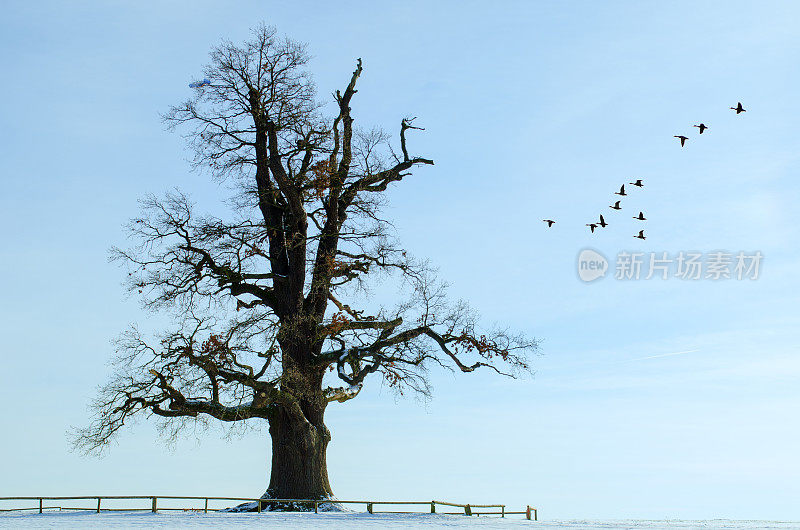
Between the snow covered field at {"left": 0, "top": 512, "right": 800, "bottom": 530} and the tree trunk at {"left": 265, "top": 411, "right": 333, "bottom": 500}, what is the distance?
2.12 meters

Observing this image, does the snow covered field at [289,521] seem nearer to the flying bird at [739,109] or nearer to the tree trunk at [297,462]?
the tree trunk at [297,462]

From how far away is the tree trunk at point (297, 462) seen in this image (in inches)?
1127

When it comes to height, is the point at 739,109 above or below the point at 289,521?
above

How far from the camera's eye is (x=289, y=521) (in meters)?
24.3

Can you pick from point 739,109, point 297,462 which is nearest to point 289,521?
point 297,462

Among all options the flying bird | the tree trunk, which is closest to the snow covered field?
the tree trunk

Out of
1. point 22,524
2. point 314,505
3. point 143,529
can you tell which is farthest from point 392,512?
point 22,524

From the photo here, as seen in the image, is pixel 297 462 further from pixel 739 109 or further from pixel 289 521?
pixel 739 109

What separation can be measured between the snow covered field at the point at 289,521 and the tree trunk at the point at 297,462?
2.12 metres

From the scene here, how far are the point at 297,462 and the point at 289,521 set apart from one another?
4528 millimetres

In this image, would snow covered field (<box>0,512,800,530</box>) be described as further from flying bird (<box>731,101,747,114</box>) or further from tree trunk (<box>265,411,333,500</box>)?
Result: flying bird (<box>731,101,747,114</box>)

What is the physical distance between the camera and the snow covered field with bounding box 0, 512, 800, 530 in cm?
2345

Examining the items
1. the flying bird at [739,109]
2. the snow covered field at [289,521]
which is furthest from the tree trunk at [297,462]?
the flying bird at [739,109]

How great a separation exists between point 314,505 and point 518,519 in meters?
7.04
